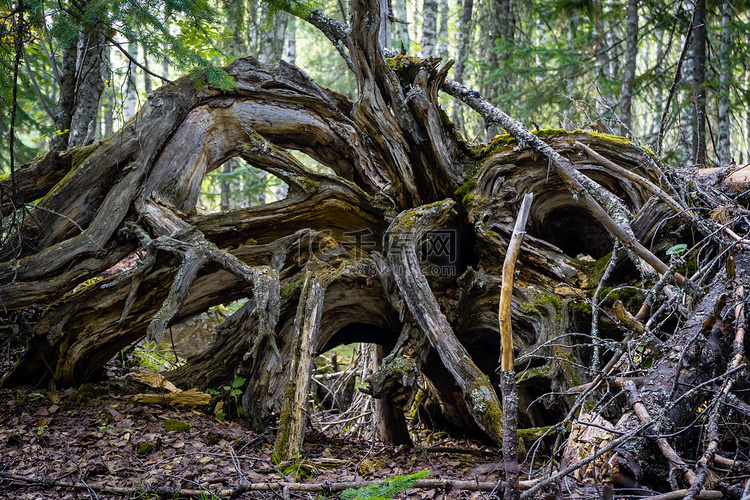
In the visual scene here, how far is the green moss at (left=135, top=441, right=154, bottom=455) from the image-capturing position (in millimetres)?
3578

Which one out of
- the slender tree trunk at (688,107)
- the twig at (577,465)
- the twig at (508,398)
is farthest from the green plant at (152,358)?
the slender tree trunk at (688,107)

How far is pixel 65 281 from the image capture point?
449 centimetres

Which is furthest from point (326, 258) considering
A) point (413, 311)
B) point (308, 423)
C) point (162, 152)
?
point (162, 152)

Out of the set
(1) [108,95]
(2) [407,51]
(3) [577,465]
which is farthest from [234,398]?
(1) [108,95]

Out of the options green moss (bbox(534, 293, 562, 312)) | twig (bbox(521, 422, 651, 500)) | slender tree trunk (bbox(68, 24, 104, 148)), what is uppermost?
slender tree trunk (bbox(68, 24, 104, 148))

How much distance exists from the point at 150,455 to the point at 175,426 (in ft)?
1.49

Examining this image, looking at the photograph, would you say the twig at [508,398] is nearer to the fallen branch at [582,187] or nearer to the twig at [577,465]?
the twig at [577,465]

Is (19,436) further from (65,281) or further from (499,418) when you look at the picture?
(499,418)

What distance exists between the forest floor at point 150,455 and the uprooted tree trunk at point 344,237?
39cm

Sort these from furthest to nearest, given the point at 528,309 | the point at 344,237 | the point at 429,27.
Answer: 1. the point at 429,27
2. the point at 344,237
3. the point at 528,309

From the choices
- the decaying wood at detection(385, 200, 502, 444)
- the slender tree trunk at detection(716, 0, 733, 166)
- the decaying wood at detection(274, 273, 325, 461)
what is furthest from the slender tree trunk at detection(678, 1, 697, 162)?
the decaying wood at detection(274, 273, 325, 461)

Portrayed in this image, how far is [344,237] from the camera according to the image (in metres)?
5.67

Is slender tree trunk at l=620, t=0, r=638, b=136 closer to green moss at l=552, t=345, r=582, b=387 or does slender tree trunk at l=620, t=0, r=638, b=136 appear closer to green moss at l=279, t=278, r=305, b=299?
green moss at l=552, t=345, r=582, b=387

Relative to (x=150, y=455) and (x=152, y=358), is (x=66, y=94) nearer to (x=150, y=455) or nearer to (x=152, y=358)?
Result: (x=152, y=358)
